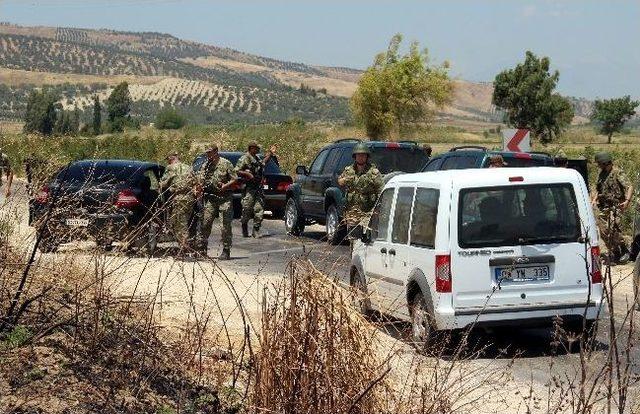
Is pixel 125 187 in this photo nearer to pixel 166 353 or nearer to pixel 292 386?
pixel 166 353

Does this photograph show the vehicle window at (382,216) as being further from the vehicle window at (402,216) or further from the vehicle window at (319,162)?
the vehicle window at (319,162)

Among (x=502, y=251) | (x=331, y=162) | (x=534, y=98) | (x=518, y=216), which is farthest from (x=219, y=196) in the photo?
(x=534, y=98)

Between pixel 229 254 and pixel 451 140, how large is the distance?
84652mm

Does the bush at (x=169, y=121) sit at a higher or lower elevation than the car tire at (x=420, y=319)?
lower

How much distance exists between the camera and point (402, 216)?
11281mm

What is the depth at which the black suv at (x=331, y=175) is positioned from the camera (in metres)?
21.3

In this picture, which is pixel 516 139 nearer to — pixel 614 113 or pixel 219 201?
pixel 219 201

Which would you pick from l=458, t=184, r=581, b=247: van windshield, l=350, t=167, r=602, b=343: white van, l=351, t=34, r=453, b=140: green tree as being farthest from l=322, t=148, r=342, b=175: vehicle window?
l=351, t=34, r=453, b=140: green tree

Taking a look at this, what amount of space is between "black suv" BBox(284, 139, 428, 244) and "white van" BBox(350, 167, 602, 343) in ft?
30.9

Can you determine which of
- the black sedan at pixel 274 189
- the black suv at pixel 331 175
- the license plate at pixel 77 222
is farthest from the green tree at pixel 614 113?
the license plate at pixel 77 222

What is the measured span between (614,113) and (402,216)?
107426 millimetres

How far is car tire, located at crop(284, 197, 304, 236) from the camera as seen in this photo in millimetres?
24297

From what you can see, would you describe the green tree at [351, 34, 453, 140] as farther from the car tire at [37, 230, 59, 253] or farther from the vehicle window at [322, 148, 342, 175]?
the car tire at [37, 230, 59, 253]

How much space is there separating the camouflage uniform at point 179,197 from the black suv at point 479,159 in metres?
4.07
